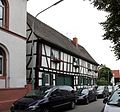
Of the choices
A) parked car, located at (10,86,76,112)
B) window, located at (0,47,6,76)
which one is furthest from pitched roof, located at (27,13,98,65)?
parked car, located at (10,86,76,112)

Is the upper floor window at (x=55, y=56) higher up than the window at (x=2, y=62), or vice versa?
the upper floor window at (x=55, y=56)

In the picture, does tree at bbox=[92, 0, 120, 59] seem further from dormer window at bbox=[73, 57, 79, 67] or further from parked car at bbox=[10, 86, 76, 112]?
dormer window at bbox=[73, 57, 79, 67]

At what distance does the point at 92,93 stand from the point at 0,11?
12454 mm

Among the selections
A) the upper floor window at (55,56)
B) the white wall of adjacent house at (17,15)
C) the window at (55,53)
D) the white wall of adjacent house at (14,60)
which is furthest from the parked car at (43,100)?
the window at (55,53)

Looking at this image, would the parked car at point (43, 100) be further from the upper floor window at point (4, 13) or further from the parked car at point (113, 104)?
the upper floor window at point (4, 13)

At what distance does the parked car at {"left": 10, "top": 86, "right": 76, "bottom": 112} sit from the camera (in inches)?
660

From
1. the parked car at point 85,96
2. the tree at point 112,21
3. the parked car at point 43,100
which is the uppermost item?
the tree at point 112,21

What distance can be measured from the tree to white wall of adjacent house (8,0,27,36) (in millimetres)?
6680

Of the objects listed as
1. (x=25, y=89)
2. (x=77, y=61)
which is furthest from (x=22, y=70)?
(x=77, y=61)

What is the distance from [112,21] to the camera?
1950 cm

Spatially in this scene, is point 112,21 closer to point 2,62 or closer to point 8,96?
point 8,96

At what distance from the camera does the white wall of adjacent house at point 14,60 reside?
22.8 metres

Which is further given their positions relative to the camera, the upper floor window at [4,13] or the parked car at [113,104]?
the upper floor window at [4,13]

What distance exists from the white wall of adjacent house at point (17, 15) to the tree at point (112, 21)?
6.68m
